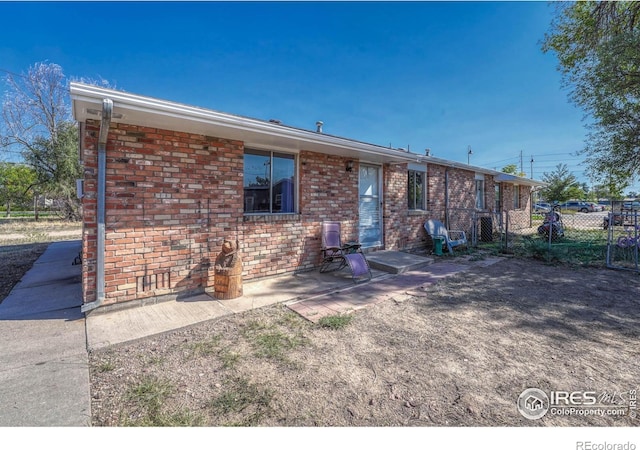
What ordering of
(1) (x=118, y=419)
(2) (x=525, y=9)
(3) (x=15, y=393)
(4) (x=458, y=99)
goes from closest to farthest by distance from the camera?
(1) (x=118, y=419) < (3) (x=15, y=393) < (2) (x=525, y=9) < (4) (x=458, y=99)

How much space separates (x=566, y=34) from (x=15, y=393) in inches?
630

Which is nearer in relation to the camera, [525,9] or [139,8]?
[139,8]

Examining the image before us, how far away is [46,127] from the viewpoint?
Answer: 1912cm

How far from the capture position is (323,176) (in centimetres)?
627

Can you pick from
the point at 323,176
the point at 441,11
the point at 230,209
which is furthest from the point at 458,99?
the point at 230,209

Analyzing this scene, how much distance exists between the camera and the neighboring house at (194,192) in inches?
145

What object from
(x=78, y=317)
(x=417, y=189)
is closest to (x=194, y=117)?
(x=78, y=317)

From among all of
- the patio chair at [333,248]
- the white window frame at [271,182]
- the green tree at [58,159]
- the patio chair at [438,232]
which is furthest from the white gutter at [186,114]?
the green tree at [58,159]

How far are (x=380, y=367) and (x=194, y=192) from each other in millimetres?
3666

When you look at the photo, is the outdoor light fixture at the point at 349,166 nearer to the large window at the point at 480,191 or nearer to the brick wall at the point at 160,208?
the brick wall at the point at 160,208

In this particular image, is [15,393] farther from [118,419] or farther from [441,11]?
[441,11]

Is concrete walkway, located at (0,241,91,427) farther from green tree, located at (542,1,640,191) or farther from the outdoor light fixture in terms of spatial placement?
green tree, located at (542,1,640,191)

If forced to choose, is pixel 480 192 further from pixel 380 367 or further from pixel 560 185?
pixel 560 185
